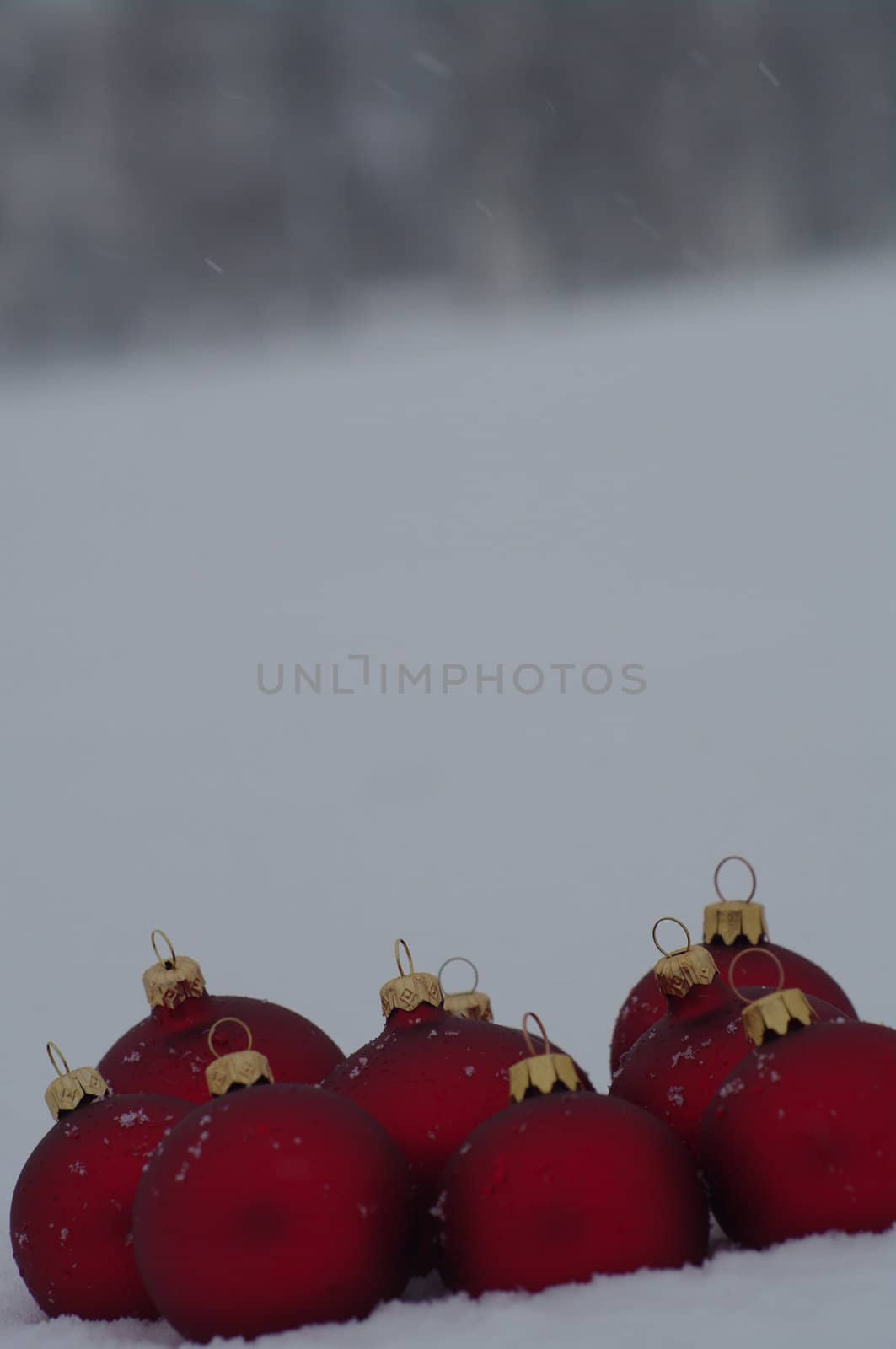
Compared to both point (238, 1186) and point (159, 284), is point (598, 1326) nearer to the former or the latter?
point (238, 1186)

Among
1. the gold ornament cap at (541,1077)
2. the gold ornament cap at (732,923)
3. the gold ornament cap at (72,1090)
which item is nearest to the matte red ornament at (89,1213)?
the gold ornament cap at (72,1090)

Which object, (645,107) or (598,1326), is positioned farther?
(645,107)

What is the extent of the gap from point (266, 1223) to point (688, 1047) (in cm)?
17

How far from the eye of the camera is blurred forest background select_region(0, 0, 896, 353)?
247 cm

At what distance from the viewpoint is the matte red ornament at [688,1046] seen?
21.4 inches

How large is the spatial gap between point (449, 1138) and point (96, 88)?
2366 mm

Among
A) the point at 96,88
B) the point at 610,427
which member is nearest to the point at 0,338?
the point at 96,88

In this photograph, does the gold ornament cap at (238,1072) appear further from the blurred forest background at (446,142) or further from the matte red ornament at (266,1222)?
the blurred forest background at (446,142)

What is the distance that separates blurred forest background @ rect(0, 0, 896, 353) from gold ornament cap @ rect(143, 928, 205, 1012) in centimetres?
203

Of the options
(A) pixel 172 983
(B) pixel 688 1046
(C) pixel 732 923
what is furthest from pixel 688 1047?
(A) pixel 172 983

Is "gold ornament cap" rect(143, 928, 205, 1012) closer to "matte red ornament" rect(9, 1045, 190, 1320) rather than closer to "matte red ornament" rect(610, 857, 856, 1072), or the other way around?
"matte red ornament" rect(9, 1045, 190, 1320)

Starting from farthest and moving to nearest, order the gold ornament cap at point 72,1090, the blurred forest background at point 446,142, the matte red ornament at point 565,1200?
the blurred forest background at point 446,142 < the gold ornament cap at point 72,1090 < the matte red ornament at point 565,1200

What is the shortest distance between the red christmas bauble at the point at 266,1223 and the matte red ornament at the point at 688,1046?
4.3 inches

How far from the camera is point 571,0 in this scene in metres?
2.47
